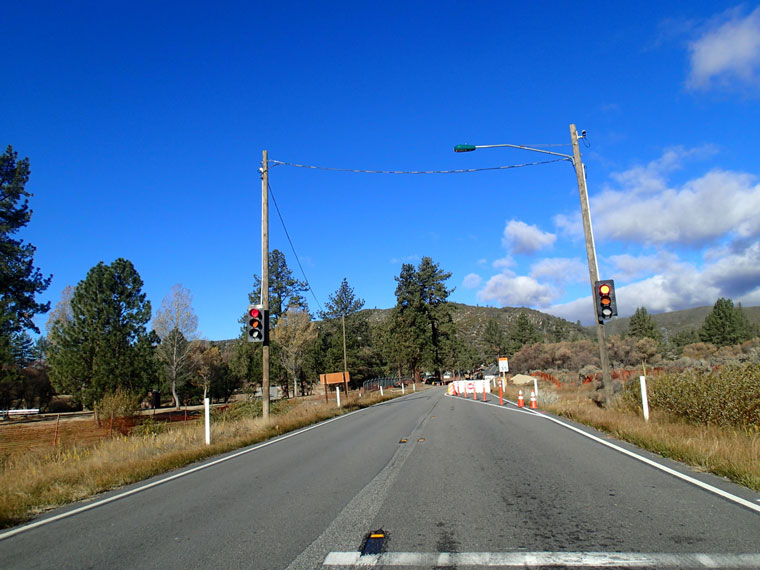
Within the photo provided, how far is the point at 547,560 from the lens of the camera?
410cm

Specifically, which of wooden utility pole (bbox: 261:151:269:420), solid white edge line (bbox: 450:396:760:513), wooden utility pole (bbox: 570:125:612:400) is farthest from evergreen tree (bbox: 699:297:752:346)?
solid white edge line (bbox: 450:396:760:513)

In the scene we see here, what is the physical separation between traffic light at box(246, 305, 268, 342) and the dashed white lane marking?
42.5 feet

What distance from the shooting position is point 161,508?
667 cm

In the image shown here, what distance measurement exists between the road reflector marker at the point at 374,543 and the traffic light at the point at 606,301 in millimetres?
11911

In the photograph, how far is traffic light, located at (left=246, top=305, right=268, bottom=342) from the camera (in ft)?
55.2

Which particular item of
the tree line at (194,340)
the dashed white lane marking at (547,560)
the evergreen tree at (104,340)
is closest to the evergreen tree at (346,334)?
the tree line at (194,340)

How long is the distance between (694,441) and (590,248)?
8.89 m

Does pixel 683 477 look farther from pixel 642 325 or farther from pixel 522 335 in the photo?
pixel 522 335

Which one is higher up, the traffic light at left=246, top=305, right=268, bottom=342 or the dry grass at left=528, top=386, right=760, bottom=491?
the traffic light at left=246, top=305, right=268, bottom=342

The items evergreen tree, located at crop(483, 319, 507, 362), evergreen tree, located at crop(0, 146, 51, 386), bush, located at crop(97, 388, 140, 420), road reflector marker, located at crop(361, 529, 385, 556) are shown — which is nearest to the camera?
road reflector marker, located at crop(361, 529, 385, 556)

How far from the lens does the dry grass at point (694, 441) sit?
6.90 metres

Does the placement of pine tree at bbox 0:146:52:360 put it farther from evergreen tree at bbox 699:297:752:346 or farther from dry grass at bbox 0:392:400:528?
evergreen tree at bbox 699:297:752:346

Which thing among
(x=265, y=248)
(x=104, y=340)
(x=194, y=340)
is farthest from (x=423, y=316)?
(x=265, y=248)

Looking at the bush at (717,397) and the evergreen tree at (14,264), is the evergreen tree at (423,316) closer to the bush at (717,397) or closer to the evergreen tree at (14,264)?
the evergreen tree at (14,264)
